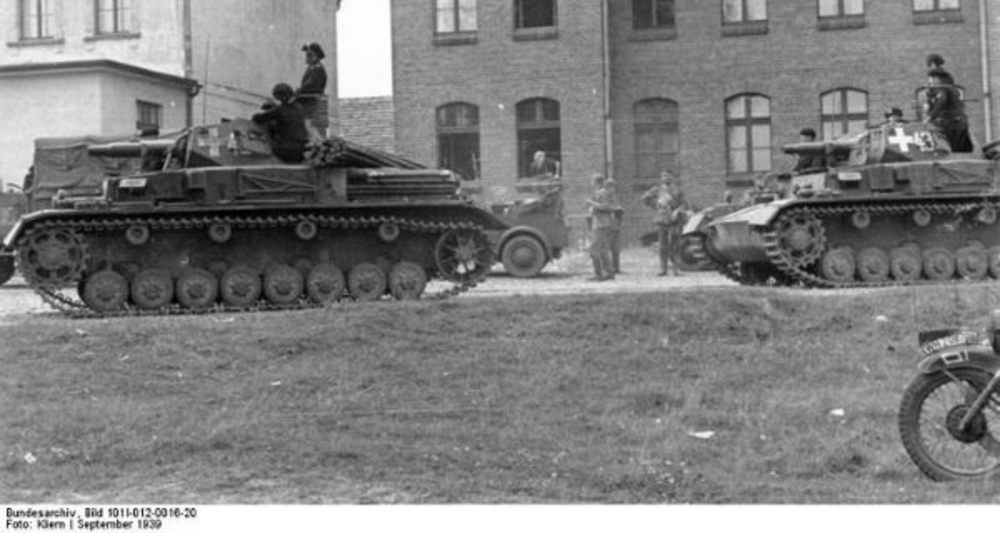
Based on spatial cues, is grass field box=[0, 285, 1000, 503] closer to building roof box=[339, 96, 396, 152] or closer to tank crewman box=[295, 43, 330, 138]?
tank crewman box=[295, 43, 330, 138]

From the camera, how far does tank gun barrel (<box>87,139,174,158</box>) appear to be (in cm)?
1822

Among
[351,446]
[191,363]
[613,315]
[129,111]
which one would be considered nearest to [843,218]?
[613,315]

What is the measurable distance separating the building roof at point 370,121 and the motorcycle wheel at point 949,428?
80.1 feet

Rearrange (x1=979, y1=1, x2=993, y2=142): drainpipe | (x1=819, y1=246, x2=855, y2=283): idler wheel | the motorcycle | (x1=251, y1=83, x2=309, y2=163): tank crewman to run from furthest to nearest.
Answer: (x1=979, y1=1, x2=993, y2=142): drainpipe, (x1=819, y1=246, x2=855, y2=283): idler wheel, (x1=251, y1=83, x2=309, y2=163): tank crewman, the motorcycle

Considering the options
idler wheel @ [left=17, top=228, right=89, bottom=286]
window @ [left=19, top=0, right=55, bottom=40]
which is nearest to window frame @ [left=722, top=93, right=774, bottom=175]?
window @ [left=19, top=0, right=55, bottom=40]

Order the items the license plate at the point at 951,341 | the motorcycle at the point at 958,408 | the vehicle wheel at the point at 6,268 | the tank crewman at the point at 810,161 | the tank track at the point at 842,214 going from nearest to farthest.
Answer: the motorcycle at the point at 958,408 < the license plate at the point at 951,341 < the tank track at the point at 842,214 < the tank crewman at the point at 810,161 < the vehicle wheel at the point at 6,268

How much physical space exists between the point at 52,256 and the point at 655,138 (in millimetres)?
19089

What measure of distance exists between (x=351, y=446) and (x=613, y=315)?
4.88 m

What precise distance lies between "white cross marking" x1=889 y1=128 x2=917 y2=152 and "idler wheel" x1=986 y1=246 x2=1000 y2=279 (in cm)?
187

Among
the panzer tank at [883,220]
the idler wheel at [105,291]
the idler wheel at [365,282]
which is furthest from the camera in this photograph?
the panzer tank at [883,220]

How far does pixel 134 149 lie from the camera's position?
18531 mm

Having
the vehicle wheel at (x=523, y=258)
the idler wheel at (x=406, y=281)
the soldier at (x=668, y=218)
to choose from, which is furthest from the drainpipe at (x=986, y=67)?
the idler wheel at (x=406, y=281)

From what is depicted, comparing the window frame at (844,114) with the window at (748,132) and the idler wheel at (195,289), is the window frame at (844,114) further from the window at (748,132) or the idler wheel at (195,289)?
the idler wheel at (195,289)

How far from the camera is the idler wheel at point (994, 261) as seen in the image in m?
20.1
